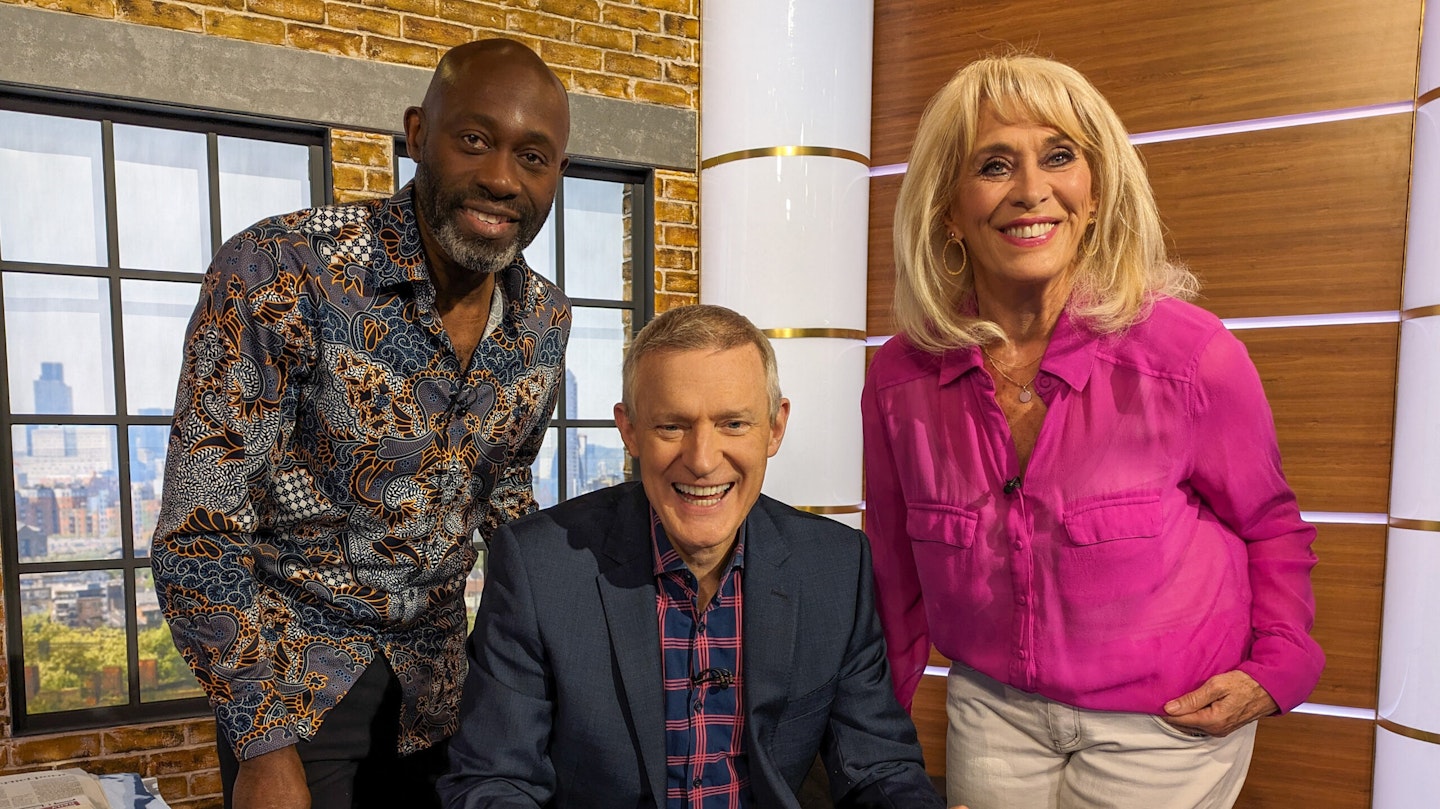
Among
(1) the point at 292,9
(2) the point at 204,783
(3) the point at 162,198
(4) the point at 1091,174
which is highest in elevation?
(1) the point at 292,9

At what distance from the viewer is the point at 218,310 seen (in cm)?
143

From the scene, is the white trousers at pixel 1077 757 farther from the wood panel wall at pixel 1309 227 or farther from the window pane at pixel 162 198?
the window pane at pixel 162 198

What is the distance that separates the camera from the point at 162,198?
10.8 feet

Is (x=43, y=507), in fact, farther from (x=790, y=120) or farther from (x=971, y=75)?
(x=971, y=75)

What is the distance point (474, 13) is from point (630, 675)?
3.04 meters

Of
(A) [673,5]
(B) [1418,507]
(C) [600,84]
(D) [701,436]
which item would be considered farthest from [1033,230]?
(A) [673,5]

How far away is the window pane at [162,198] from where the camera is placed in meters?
3.24

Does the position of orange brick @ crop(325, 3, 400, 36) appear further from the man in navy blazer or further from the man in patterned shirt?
the man in navy blazer

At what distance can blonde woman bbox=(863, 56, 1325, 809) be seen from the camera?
139cm

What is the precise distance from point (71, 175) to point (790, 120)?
97.8 inches

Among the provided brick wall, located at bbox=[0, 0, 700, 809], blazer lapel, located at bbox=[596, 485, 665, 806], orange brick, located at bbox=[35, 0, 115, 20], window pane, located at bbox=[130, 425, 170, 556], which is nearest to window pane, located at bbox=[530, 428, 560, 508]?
brick wall, located at bbox=[0, 0, 700, 809]

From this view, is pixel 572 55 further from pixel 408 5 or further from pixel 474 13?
pixel 408 5

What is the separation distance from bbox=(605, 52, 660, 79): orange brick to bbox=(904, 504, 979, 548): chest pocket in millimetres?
2903

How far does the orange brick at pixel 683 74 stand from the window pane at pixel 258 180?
153cm
